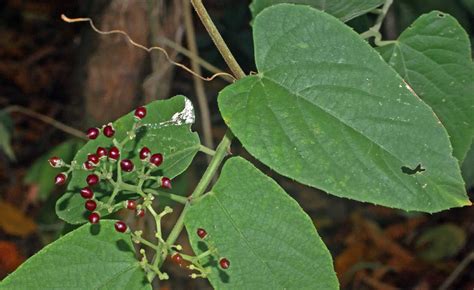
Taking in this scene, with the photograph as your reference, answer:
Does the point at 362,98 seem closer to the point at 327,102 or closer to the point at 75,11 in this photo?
the point at 327,102

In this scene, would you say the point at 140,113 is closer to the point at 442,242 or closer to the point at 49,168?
the point at 49,168

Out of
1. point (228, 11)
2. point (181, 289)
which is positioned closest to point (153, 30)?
point (228, 11)

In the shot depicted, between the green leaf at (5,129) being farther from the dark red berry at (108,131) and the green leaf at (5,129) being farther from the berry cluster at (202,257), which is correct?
the berry cluster at (202,257)

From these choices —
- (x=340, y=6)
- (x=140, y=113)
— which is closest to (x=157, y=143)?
(x=140, y=113)

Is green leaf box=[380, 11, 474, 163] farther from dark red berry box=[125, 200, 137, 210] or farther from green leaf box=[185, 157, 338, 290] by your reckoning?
dark red berry box=[125, 200, 137, 210]

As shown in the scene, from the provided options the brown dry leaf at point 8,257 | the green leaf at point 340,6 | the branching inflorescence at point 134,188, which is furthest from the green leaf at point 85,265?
the brown dry leaf at point 8,257

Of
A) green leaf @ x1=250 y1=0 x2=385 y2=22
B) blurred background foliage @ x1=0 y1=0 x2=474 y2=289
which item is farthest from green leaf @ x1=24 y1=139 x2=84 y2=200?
green leaf @ x1=250 y1=0 x2=385 y2=22
